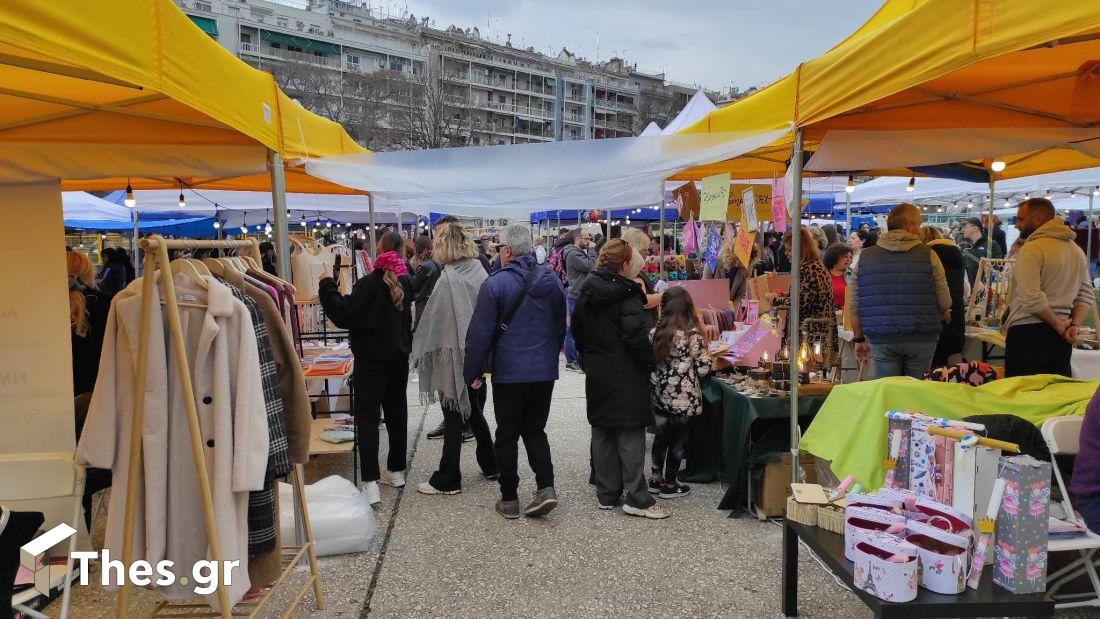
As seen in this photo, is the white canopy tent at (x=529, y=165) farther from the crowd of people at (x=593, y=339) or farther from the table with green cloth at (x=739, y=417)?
the table with green cloth at (x=739, y=417)

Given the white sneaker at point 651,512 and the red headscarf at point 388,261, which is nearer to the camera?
the white sneaker at point 651,512

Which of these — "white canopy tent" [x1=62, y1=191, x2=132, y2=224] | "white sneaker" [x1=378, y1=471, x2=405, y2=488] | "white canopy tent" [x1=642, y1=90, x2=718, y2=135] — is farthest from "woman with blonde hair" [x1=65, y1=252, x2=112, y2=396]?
"white canopy tent" [x1=62, y1=191, x2=132, y2=224]

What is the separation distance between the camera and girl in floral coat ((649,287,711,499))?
168 inches

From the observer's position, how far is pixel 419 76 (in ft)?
143

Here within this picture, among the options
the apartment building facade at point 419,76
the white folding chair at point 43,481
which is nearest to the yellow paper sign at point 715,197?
the white folding chair at point 43,481

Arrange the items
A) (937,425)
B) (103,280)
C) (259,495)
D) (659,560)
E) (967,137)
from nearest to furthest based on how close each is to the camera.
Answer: (259,495) → (937,425) → (659,560) → (967,137) → (103,280)

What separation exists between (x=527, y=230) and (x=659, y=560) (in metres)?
2.06

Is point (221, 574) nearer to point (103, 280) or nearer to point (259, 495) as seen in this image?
point (259, 495)

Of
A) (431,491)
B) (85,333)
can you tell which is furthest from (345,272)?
(431,491)

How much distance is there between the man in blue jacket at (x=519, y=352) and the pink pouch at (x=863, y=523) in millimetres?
1939

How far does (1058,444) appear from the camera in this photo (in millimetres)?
2881

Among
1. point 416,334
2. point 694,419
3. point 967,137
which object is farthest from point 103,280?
point 967,137

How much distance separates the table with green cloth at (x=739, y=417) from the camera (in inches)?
155

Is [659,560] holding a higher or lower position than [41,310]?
lower
